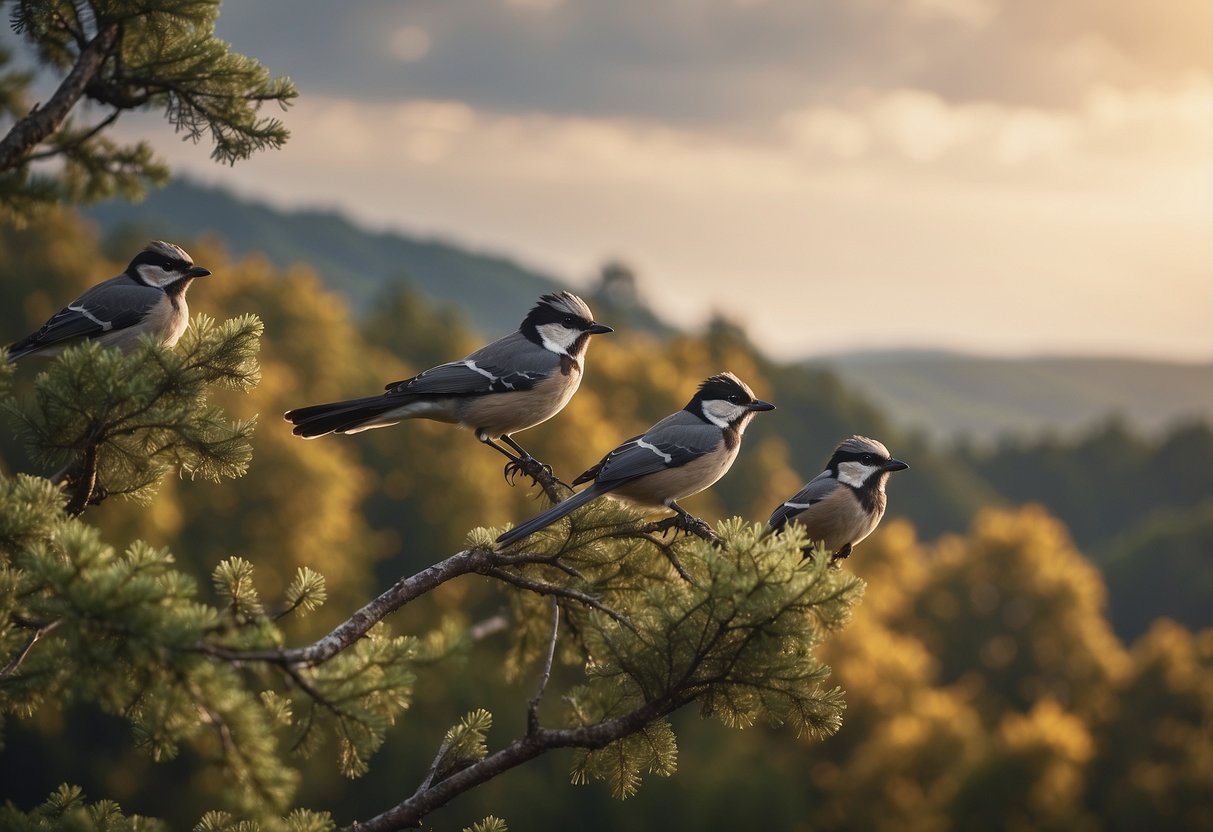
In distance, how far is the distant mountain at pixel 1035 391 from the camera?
587ft

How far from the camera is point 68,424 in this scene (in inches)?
234

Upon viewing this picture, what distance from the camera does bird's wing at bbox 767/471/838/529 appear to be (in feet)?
27.2

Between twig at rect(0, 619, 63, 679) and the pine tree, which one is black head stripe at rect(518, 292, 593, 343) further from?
twig at rect(0, 619, 63, 679)

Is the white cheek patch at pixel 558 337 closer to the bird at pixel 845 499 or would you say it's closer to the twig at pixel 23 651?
the bird at pixel 845 499

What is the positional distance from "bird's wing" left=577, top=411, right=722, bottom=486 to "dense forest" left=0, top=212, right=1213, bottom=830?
13.3 metres

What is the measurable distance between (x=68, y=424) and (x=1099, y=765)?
47.3 meters

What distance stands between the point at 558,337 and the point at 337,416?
2079mm

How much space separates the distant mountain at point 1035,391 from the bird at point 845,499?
547 feet

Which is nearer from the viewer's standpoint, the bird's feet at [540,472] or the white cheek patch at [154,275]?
the bird's feet at [540,472]

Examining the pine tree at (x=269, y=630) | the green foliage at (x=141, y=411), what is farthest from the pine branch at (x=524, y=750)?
the green foliage at (x=141, y=411)

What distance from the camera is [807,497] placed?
27.5 feet

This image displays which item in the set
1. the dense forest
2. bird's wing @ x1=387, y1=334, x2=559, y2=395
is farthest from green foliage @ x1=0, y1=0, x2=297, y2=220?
the dense forest

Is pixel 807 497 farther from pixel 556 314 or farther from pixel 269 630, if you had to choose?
pixel 269 630

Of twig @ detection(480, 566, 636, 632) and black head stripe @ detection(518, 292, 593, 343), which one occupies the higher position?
black head stripe @ detection(518, 292, 593, 343)
